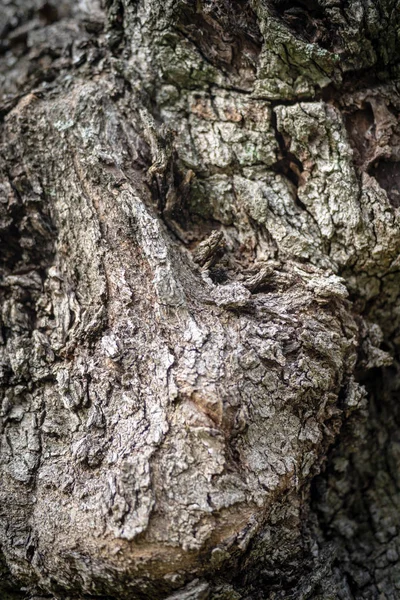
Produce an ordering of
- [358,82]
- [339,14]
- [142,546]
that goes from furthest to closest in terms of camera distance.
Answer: [358,82] < [339,14] < [142,546]

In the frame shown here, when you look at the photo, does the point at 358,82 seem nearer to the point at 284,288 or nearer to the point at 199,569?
the point at 284,288

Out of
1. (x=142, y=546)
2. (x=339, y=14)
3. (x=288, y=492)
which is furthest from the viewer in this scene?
(x=339, y=14)

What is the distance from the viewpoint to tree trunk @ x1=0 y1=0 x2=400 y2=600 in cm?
166

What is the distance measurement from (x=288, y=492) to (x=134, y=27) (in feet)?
7.28

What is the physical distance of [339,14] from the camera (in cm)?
202

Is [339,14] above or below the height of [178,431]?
above

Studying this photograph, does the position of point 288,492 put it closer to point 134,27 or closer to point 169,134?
point 169,134

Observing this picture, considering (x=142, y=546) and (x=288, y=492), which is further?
(x=288, y=492)

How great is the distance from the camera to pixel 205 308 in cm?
189

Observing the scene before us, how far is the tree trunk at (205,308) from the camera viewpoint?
1.66m

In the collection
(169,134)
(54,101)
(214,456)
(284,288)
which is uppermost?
(54,101)

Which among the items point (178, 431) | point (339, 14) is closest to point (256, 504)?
point (178, 431)

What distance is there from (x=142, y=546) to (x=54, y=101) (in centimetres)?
199

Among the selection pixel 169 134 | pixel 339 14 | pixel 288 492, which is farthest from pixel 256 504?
pixel 339 14
